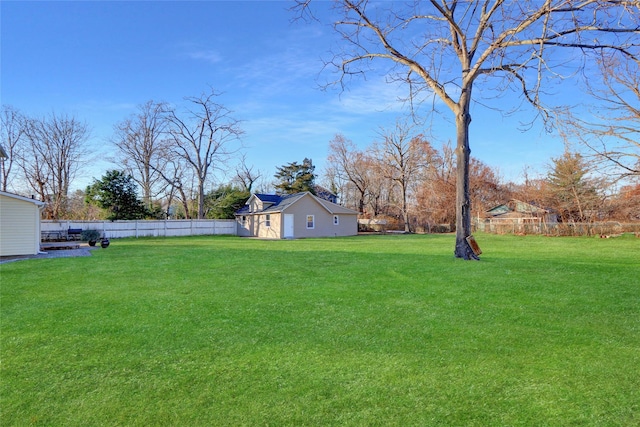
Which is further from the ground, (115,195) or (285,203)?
(115,195)

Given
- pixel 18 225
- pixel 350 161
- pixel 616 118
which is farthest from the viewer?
pixel 350 161

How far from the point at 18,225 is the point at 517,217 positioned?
3245 centimetres

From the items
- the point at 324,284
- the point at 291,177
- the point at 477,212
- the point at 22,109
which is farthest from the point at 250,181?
the point at 324,284

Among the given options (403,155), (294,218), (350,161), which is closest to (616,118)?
(403,155)

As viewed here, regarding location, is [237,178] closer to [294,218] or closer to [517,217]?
[294,218]

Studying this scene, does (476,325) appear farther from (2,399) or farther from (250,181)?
(250,181)

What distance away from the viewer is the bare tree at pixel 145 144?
31597 millimetres

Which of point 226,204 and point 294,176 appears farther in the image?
point 294,176

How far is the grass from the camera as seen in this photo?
2.52 metres

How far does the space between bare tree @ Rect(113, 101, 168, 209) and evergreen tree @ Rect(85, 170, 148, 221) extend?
5602 mm

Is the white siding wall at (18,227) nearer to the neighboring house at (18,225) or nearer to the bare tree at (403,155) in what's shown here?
the neighboring house at (18,225)

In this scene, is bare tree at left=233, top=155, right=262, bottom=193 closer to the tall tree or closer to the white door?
the tall tree

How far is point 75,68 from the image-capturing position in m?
15.0

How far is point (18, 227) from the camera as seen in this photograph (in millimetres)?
12914
